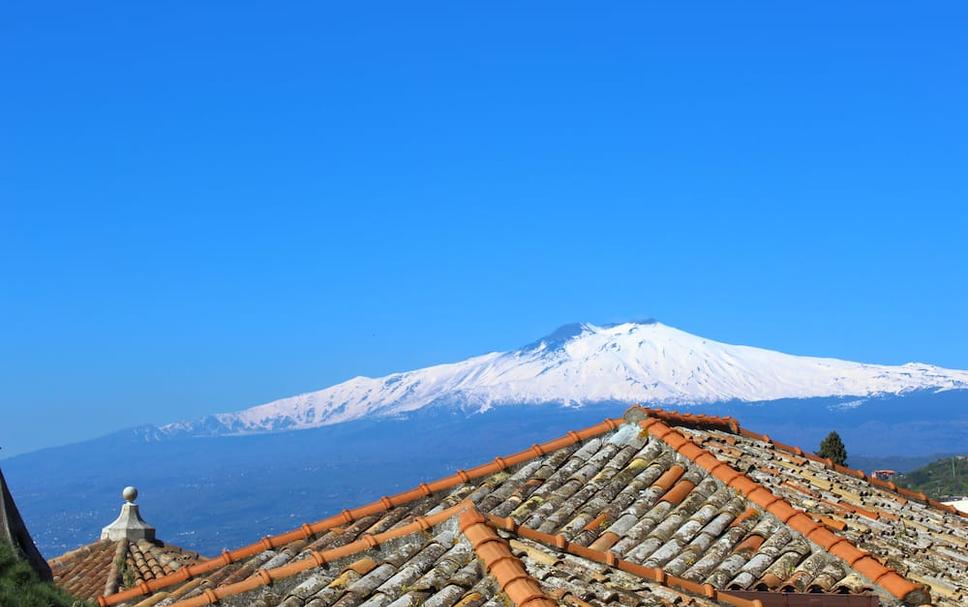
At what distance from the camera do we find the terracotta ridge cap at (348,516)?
11664mm

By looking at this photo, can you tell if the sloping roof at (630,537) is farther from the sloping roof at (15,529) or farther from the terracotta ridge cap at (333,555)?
the sloping roof at (15,529)

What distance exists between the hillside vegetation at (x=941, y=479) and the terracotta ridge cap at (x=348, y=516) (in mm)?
70285

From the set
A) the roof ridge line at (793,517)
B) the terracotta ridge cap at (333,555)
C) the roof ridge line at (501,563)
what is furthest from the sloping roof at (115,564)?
the roof ridge line at (501,563)

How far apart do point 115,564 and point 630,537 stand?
10.9 m

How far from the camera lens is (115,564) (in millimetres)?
18562

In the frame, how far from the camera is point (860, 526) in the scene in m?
11.6

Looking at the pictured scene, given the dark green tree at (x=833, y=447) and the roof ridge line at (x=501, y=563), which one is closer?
the roof ridge line at (x=501, y=563)

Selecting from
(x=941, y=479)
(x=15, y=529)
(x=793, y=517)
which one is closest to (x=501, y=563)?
(x=793, y=517)

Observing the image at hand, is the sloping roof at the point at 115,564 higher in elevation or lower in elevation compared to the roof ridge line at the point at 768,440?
higher

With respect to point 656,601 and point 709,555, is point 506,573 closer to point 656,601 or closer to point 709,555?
point 656,601

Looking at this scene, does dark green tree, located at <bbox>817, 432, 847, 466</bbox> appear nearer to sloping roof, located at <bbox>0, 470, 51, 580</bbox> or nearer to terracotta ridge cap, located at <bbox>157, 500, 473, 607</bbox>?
terracotta ridge cap, located at <bbox>157, 500, 473, 607</bbox>

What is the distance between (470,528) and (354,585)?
100 centimetres

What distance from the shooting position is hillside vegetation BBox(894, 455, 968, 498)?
84062 millimetres

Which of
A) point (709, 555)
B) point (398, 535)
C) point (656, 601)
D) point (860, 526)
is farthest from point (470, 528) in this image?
point (860, 526)
